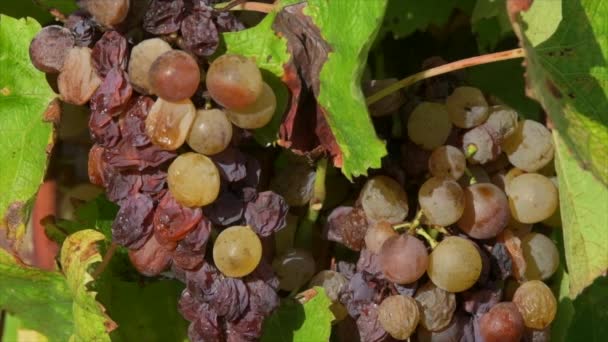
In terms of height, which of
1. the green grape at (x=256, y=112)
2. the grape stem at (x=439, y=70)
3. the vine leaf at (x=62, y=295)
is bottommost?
the vine leaf at (x=62, y=295)

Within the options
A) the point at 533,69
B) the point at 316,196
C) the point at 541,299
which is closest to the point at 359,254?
the point at 316,196

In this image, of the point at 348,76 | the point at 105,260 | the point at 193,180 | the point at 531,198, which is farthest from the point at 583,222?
the point at 105,260

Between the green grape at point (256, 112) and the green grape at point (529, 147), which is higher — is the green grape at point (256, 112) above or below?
above

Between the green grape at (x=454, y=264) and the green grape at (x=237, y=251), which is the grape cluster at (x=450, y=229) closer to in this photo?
the green grape at (x=454, y=264)

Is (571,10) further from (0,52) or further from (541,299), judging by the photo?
(0,52)

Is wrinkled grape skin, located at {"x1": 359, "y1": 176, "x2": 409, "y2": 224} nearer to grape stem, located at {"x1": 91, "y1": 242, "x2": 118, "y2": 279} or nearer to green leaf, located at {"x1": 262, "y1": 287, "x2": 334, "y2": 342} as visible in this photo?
green leaf, located at {"x1": 262, "y1": 287, "x2": 334, "y2": 342}

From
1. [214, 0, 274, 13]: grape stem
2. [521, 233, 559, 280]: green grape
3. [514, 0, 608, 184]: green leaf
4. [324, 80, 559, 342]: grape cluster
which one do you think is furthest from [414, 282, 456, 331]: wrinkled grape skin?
[214, 0, 274, 13]: grape stem

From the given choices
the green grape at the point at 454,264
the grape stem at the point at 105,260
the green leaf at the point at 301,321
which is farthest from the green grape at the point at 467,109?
the grape stem at the point at 105,260
